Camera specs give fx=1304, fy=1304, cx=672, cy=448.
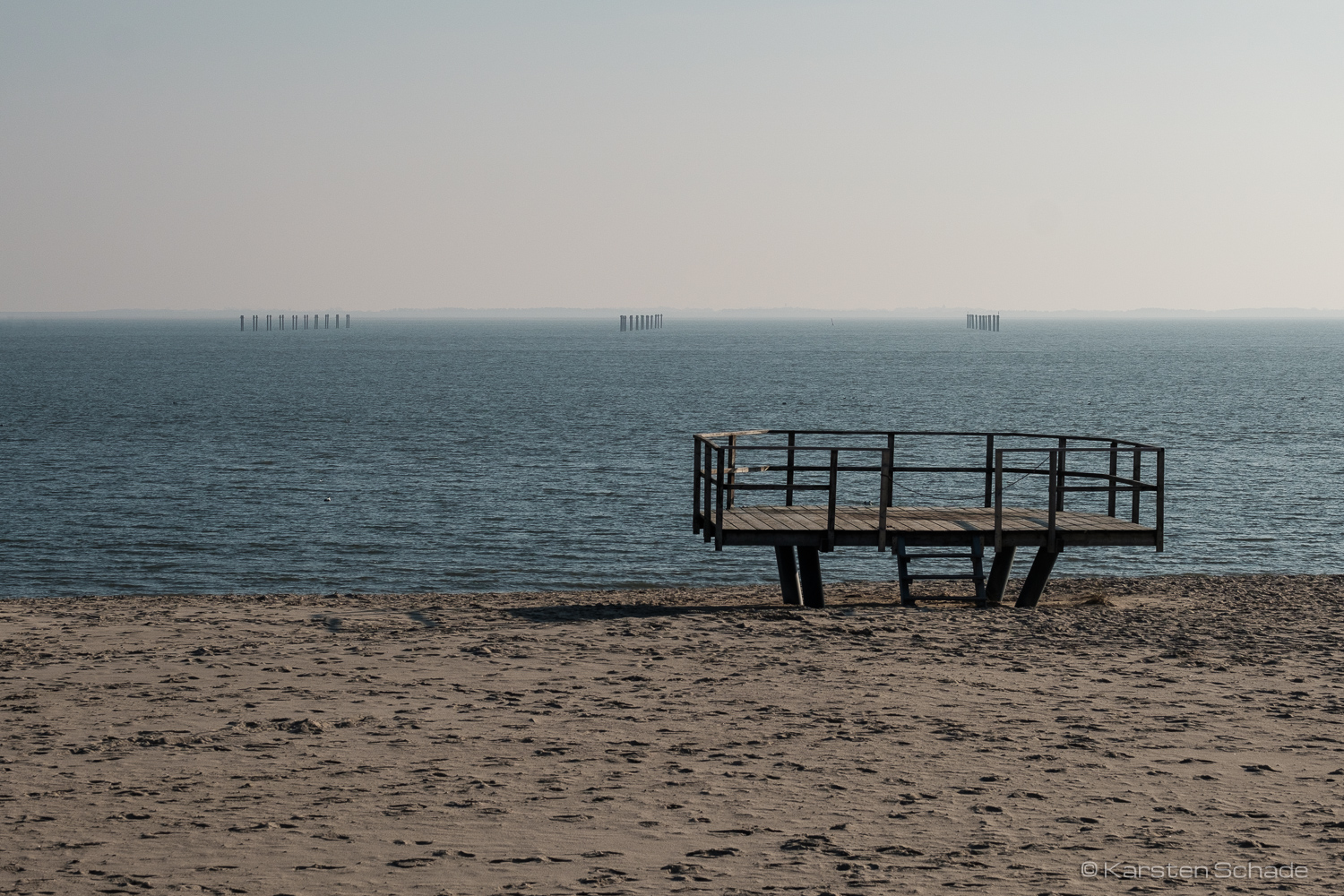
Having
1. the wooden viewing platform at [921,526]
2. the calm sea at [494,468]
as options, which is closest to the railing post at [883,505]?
the wooden viewing platform at [921,526]

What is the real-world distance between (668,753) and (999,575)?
30.5ft

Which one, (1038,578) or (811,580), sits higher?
(1038,578)

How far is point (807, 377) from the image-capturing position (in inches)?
4446

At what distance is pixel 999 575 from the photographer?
679 inches

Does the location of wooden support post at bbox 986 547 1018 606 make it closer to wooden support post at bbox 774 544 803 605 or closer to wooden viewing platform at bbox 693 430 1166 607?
wooden viewing platform at bbox 693 430 1166 607

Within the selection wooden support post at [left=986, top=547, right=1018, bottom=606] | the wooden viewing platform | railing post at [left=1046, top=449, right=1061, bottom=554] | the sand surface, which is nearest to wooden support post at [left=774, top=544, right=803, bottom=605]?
the wooden viewing platform

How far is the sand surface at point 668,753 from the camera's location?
6867 mm

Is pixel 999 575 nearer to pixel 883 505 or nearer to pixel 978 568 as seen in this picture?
pixel 978 568

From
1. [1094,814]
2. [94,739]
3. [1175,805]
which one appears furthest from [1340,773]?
[94,739]

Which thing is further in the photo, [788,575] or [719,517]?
[788,575]

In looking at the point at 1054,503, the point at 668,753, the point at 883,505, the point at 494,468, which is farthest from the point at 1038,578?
the point at 494,468

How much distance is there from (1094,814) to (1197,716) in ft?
8.96

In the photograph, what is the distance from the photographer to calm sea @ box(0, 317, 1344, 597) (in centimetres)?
2638

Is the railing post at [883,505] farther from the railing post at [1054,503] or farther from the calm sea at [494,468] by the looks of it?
the calm sea at [494,468]
